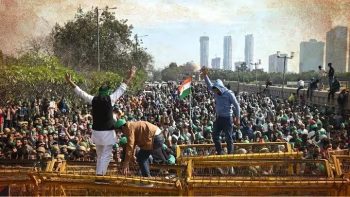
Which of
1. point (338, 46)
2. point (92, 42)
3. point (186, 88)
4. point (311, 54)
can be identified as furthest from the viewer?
point (311, 54)

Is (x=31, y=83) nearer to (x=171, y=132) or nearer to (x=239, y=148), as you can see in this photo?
(x=171, y=132)

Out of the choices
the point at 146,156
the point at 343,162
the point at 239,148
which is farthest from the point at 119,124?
the point at 343,162

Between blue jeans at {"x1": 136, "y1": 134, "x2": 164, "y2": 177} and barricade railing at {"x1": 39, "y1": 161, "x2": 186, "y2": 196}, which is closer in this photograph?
barricade railing at {"x1": 39, "y1": 161, "x2": 186, "y2": 196}

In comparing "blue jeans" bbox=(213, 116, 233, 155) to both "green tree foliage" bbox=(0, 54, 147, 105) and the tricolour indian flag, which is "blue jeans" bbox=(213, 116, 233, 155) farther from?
"green tree foliage" bbox=(0, 54, 147, 105)

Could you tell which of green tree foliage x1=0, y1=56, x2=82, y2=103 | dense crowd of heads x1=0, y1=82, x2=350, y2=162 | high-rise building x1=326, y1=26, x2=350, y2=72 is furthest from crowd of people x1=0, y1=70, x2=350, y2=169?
high-rise building x1=326, y1=26, x2=350, y2=72

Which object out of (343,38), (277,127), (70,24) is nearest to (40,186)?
(277,127)

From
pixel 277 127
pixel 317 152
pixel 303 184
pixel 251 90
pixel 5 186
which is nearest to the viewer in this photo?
pixel 303 184

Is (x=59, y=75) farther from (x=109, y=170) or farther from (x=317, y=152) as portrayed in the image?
(x=109, y=170)
